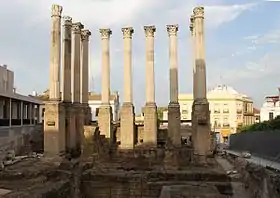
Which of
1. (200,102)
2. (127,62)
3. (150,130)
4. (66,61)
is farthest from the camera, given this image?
(127,62)

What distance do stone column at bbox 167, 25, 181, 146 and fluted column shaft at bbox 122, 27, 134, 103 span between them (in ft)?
10.3

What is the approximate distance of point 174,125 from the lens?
106 ft

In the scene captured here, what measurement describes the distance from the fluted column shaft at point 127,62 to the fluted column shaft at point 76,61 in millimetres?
3521

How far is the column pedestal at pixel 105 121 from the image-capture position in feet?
104

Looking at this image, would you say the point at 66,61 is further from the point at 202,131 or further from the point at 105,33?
the point at 202,131

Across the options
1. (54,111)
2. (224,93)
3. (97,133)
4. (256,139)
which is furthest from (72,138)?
(224,93)

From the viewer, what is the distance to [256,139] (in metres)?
36.7

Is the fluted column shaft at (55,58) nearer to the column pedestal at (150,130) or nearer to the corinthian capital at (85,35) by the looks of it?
the corinthian capital at (85,35)

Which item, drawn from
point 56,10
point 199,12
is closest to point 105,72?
point 56,10

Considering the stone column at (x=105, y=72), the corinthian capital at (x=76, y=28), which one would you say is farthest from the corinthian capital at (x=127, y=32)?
the corinthian capital at (x=76, y=28)

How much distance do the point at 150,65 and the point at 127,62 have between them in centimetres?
184

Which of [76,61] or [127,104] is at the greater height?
[76,61]

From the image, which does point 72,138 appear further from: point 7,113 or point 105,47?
point 7,113

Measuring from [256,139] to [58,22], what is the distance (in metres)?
19.9
